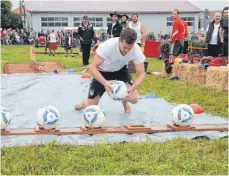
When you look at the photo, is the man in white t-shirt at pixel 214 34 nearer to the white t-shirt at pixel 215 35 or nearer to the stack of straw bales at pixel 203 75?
the white t-shirt at pixel 215 35

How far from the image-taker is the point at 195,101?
28.3ft

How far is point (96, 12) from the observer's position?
5009 cm

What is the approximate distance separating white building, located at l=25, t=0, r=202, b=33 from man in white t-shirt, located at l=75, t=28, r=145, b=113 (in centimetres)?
4299

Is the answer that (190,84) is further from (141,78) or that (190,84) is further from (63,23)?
(63,23)

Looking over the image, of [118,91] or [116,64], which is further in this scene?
[116,64]

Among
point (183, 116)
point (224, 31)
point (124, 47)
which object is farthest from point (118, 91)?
point (224, 31)

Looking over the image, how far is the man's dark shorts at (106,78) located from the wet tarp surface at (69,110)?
0.40 meters

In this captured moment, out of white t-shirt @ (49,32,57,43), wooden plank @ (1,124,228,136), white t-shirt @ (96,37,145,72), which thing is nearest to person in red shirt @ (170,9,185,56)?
white t-shirt @ (96,37,145,72)

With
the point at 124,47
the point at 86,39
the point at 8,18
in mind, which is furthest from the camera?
the point at 8,18

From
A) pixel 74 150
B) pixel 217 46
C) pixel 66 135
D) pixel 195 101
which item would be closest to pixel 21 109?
pixel 66 135

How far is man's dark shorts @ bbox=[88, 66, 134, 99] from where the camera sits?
6.93m

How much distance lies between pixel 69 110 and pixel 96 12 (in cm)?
4367

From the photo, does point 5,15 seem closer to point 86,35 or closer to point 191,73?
point 86,35

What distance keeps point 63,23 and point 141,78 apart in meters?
45.2
